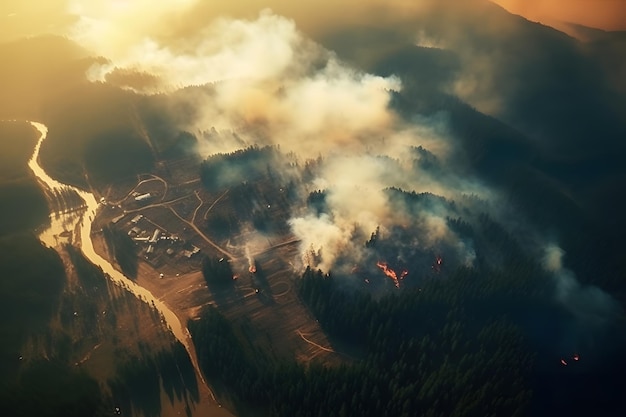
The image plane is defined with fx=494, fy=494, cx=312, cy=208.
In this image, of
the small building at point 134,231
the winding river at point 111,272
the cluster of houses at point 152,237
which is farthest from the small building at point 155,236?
the winding river at point 111,272

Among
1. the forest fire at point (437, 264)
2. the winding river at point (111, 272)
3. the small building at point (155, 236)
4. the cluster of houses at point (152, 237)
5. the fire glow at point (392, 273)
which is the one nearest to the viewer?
the winding river at point (111, 272)

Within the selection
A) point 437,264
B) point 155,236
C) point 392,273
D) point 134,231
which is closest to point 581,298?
point 437,264

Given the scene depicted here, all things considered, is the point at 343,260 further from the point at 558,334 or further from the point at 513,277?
the point at 558,334

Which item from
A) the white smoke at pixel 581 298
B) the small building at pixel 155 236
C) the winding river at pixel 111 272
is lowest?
the winding river at pixel 111 272

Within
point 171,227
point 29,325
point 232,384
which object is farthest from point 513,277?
point 29,325

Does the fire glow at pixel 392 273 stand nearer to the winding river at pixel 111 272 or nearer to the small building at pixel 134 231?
the winding river at pixel 111 272

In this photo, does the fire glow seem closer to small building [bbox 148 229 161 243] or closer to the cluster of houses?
the cluster of houses

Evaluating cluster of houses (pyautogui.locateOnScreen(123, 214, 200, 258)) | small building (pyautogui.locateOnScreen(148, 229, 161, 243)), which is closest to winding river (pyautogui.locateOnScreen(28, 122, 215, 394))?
cluster of houses (pyautogui.locateOnScreen(123, 214, 200, 258))

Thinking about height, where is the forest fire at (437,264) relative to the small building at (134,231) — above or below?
above
